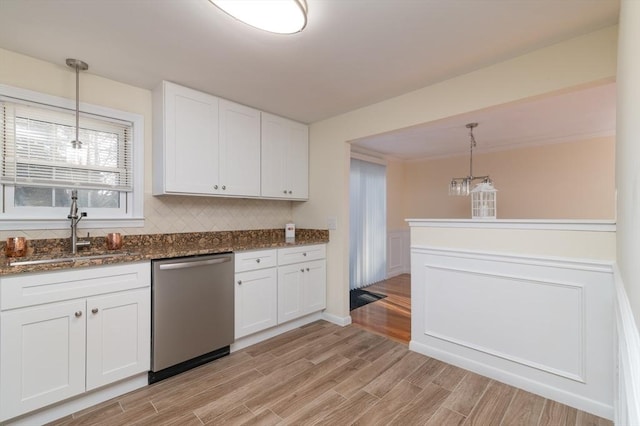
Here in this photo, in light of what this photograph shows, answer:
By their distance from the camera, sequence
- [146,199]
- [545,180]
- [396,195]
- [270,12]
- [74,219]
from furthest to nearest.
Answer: [396,195]
[545,180]
[146,199]
[74,219]
[270,12]

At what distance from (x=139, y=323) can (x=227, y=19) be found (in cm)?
207

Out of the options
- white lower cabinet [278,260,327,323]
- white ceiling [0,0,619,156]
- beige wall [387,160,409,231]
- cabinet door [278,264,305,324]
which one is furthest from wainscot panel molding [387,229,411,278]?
white ceiling [0,0,619,156]

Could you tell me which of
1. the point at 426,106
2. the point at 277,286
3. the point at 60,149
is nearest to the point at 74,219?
the point at 60,149

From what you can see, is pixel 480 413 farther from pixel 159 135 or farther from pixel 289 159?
pixel 159 135

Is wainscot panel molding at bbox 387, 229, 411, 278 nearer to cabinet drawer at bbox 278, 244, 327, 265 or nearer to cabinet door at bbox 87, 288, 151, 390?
cabinet drawer at bbox 278, 244, 327, 265

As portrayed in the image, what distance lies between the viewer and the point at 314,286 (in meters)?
3.24

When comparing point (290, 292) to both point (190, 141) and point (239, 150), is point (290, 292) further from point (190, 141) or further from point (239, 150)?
point (190, 141)

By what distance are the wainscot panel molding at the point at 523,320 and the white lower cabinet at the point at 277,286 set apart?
112 centimetres

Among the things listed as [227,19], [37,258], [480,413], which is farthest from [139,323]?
[480,413]

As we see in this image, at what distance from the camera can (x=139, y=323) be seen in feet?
6.63

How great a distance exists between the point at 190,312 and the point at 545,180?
5.04 metres

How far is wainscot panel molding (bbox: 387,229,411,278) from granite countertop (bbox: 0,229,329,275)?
103 inches

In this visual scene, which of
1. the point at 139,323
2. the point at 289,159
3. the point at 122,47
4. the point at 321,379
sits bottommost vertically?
the point at 321,379

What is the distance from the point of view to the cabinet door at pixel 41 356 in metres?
1.56
